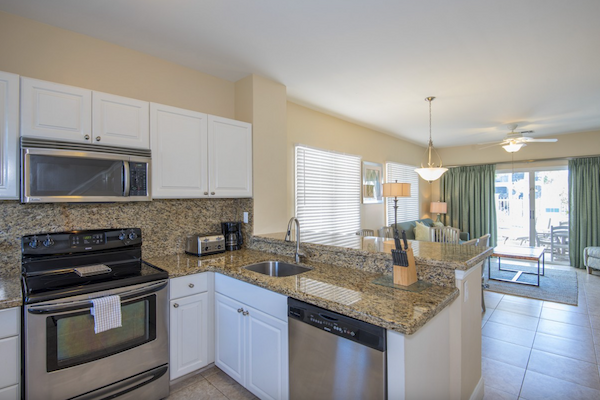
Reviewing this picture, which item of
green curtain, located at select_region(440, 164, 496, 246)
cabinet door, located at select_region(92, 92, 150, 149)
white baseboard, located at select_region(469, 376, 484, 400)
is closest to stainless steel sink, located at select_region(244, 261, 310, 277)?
cabinet door, located at select_region(92, 92, 150, 149)

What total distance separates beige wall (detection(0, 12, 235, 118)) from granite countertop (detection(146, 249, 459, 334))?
1.48 metres

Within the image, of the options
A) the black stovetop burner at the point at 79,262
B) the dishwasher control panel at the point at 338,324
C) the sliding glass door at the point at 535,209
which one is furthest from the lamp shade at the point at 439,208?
the black stovetop burner at the point at 79,262

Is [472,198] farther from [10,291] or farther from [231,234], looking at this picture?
[10,291]

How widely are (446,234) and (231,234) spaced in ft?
13.8

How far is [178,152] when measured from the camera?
249cm

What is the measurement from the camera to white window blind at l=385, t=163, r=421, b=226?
6.14 meters

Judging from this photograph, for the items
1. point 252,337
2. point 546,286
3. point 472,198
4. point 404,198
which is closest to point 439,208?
point 472,198

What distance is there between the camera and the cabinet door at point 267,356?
5.89 feet

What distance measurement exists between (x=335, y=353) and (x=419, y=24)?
2.27 meters

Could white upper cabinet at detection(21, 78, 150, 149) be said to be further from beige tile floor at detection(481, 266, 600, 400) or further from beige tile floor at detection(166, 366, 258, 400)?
beige tile floor at detection(481, 266, 600, 400)

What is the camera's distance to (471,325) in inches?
75.1

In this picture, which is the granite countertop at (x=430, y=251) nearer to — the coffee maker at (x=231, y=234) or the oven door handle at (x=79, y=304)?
the coffee maker at (x=231, y=234)

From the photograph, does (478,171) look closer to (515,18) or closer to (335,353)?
(515,18)

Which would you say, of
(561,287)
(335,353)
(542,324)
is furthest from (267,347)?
(561,287)
